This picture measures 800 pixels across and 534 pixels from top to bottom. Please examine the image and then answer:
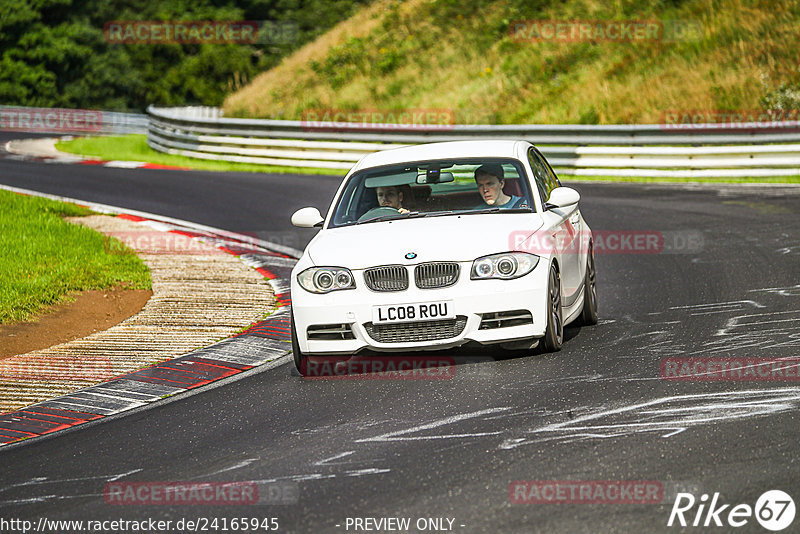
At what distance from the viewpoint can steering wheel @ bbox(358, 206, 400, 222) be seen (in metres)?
8.96

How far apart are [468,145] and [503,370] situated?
93.3 inches

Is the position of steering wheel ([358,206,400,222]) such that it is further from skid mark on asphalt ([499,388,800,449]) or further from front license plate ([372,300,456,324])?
skid mark on asphalt ([499,388,800,449])

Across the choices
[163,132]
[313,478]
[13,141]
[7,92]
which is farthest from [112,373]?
[7,92]

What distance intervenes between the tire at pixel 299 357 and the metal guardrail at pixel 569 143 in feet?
48.5

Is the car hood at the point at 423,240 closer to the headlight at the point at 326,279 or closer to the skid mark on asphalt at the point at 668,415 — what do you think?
the headlight at the point at 326,279

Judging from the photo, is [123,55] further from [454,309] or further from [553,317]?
[454,309]

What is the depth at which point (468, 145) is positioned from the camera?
955 centimetres

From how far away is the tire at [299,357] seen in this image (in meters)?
8.15

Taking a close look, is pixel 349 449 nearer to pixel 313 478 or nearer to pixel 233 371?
pixel 313 478

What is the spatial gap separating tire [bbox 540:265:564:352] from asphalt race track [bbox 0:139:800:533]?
111 mm

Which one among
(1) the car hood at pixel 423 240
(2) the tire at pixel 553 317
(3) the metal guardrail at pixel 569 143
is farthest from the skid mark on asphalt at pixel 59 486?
(3) the metal guardrail at pixel 569 143

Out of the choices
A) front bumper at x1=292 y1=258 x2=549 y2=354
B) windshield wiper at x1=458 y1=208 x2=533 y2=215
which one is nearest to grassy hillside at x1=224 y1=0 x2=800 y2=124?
windshield wiper at x1=458 y1=208 x2=533 y2=215

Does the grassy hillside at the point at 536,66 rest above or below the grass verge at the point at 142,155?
above

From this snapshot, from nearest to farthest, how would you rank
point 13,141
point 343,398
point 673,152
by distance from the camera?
point 343,398 < point 673,152 < point 13,141
